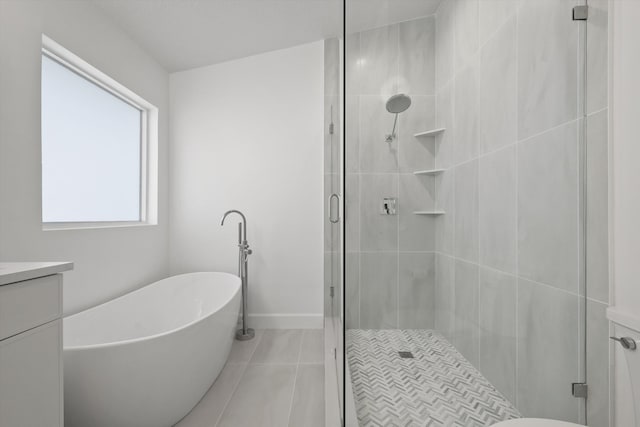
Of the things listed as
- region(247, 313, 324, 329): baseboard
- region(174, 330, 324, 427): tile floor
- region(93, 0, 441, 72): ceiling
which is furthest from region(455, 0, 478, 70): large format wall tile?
region(247, 313, 324, 329): baseboard

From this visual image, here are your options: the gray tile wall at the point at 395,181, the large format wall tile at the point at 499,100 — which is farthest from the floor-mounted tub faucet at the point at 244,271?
the large format wall tile at the point at 499,100

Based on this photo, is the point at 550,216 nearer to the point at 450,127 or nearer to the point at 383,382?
the point at 450,127

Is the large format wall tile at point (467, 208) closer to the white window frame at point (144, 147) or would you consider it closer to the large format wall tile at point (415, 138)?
the large format wall tile at point (415, 138)

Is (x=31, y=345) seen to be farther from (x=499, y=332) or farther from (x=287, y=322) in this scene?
(x=287, y=322)

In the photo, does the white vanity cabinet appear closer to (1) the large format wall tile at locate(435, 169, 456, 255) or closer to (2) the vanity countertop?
(2) the vanity countertop

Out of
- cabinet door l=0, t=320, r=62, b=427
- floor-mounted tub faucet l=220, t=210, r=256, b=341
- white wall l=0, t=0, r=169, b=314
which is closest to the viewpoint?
cabinet door l=0, t=320, r=62, b=427

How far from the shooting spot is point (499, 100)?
58 centimetres

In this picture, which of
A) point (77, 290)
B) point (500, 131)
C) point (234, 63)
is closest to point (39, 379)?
point (77, 290)

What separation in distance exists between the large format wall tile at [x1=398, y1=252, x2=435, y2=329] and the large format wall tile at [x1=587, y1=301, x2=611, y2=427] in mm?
362

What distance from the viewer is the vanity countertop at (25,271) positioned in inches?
33.3

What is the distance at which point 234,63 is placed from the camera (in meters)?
2.71

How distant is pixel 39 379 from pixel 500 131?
1.47m

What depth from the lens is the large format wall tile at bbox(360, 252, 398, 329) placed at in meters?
0.69

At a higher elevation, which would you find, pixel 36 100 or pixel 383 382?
pixel 36 100
